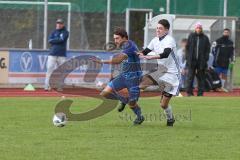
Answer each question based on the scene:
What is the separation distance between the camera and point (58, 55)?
26.2 m

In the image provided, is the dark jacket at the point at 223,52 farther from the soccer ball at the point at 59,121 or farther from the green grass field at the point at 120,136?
the soccer ball at the point at 59,121

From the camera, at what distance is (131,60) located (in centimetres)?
1514

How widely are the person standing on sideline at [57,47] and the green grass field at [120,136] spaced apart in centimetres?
697

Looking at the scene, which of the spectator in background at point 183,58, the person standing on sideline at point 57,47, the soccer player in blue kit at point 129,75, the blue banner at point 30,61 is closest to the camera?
the soccer player in blue kit at point 129,75

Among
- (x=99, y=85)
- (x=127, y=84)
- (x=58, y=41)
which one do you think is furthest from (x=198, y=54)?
(x=127, y=84)

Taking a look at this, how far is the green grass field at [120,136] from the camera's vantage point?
35.3 feet

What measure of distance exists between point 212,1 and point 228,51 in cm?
306

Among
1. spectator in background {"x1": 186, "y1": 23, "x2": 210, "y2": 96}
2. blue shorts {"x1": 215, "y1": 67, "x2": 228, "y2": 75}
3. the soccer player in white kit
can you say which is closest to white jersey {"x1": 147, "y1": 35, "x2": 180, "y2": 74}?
the soccer player in white kit

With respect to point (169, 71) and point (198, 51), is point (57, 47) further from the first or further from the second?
point (169, 71)

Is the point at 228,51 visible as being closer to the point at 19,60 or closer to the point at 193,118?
the point at 19,60

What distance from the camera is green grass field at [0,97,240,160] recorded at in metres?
10.8

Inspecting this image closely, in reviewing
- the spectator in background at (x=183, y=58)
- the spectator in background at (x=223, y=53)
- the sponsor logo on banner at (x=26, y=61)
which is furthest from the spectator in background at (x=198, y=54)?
the sponsor logo on banner at (x=26, y=61)

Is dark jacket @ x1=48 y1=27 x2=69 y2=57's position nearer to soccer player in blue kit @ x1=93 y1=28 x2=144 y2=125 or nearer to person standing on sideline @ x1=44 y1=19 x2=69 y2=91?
person standing on sideline @ x1=44 y1=19 x2=69 y2=91

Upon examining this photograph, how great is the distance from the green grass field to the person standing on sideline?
274 inches
